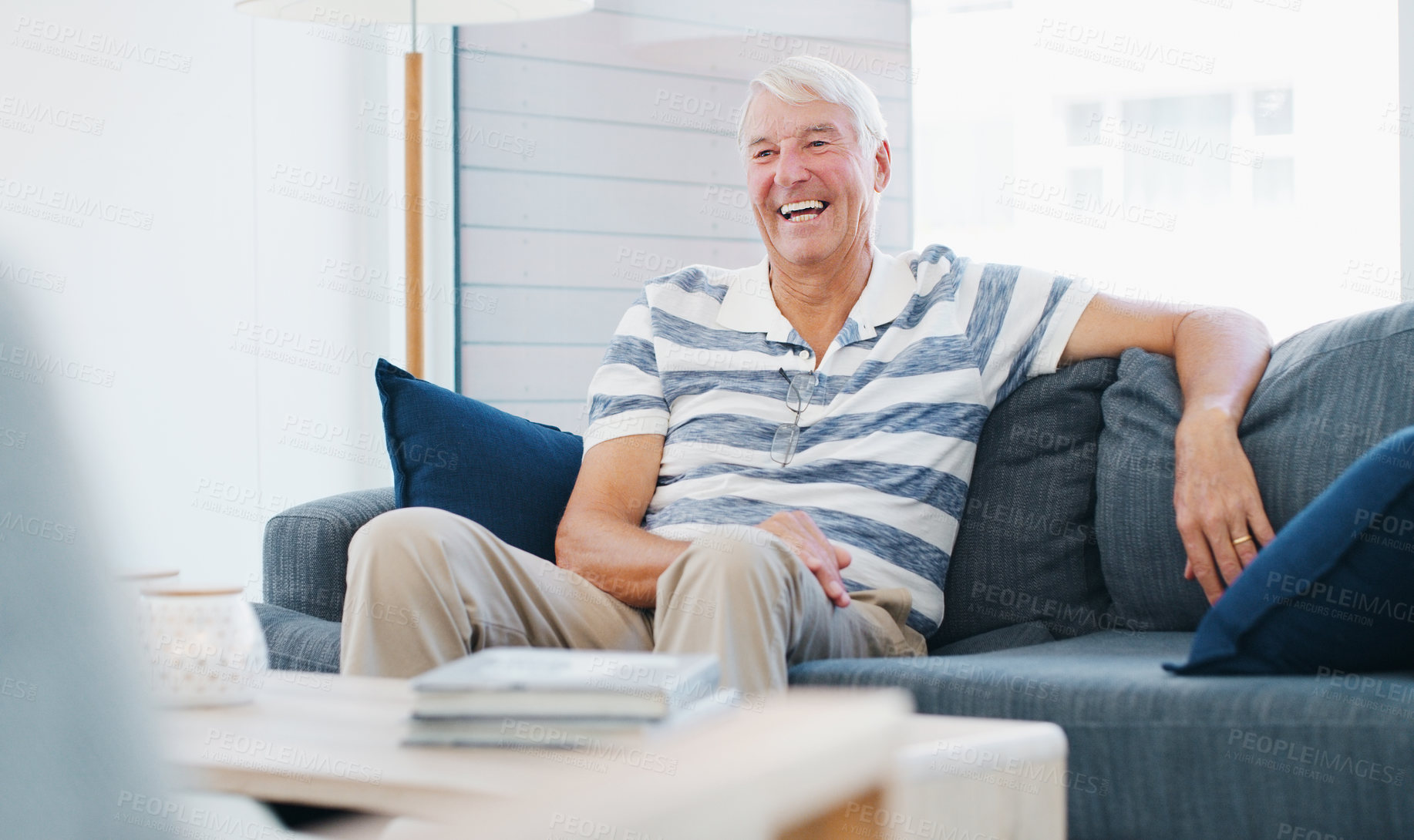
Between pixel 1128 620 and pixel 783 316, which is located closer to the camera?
pixel 1128 620

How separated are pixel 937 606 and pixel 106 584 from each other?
155cm

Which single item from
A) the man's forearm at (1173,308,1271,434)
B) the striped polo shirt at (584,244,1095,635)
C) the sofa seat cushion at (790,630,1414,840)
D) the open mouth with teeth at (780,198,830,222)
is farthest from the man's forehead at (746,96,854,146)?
the sofa seat cushion at (790,630,1414,840)

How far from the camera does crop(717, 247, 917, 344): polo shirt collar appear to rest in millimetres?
1967

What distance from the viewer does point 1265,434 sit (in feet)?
5.49

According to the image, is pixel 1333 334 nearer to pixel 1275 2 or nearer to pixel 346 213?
pixel 1275 2

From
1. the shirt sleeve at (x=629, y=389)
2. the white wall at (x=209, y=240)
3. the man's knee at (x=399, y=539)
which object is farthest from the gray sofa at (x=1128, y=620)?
the white wall at (x=209, y=240)

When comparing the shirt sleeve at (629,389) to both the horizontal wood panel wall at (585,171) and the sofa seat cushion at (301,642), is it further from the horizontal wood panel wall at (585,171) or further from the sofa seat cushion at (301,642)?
the horizontal wood panel wall at (585,171)

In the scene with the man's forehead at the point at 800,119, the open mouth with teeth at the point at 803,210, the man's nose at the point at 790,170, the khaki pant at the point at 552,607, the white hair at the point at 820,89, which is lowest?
the khaki pant at the point at 552,607

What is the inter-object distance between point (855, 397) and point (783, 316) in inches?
8.8

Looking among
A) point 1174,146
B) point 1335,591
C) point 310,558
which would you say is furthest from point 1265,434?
point 1174,146

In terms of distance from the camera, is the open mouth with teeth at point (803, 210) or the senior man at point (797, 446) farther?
the open mouth with teeth at point (803, 210)

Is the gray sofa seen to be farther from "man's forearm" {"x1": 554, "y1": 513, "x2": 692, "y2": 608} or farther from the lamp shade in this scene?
the lamp shade

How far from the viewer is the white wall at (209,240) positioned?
96.5 inches

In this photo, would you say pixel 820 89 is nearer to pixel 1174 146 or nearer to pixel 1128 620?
pixel 1128 620
